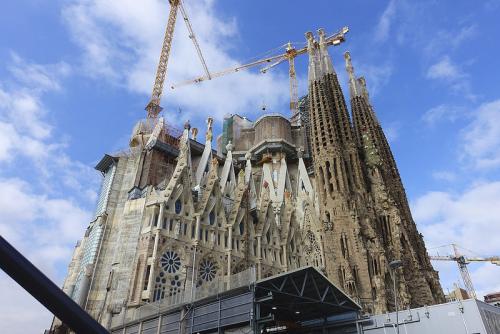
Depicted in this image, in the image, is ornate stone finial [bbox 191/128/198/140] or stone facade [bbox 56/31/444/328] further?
ornate stone finial [bbox 191/128/198/140]

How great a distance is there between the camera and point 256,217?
130 feet

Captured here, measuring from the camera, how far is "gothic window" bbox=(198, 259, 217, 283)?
30406mm

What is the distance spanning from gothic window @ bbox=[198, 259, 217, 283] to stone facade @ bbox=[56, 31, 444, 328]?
0.32 ft

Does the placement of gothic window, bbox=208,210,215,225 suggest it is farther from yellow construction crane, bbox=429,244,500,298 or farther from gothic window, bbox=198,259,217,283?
yellow construction crane, bbox=429,244,500,298

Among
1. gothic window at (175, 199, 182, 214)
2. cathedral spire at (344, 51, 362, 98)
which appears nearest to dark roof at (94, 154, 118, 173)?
gothic window at (175, 199, 182, 214)

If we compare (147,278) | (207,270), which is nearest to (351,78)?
(207,270)

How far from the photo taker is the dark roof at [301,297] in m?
18.0

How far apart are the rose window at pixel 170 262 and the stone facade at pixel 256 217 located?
74mm

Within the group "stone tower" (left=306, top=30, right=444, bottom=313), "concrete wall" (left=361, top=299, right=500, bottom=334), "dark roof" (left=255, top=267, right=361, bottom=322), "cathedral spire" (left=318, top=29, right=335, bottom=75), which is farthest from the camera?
"cathedral spire" (left=318, top=29, right=335, bottom=75)

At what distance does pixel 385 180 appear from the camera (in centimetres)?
4600

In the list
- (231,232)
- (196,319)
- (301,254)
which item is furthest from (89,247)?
(301,254)

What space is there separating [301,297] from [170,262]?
42.2 ft

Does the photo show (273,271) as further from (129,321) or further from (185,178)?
(129,321)

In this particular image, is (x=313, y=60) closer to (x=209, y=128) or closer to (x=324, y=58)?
(x=324, y=58)
